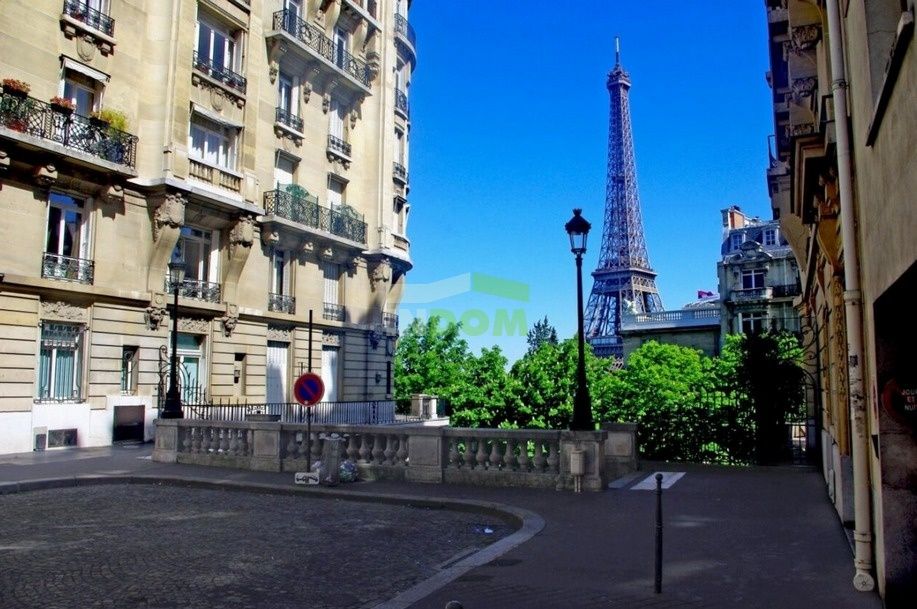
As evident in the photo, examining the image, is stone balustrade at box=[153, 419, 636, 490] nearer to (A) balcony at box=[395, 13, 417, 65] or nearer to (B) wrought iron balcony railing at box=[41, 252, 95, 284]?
(B) wrought iron balcony railing at box=[41, 252, 95, 284]

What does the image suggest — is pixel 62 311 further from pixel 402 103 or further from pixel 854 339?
pixel 402 103

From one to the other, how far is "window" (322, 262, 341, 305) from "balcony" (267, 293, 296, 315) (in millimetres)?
2723

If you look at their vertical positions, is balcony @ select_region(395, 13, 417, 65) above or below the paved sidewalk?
above

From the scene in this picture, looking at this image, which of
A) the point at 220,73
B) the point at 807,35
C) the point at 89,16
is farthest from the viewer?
the point at 220,73

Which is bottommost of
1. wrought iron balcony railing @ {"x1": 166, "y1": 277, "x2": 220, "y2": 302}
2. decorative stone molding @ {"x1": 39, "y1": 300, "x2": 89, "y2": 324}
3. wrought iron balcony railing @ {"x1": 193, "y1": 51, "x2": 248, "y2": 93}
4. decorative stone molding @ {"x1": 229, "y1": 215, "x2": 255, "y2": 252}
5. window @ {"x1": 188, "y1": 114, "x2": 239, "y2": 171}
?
decorative stone molding @ {"x1": 39, "y1": 300, "x2": 89, "y2": 324}

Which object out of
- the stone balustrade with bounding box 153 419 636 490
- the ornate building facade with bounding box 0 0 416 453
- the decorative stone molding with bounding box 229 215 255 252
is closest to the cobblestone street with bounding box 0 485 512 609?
the stone balustrade with bounding box 153 419 636 490

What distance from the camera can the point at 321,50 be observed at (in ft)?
115

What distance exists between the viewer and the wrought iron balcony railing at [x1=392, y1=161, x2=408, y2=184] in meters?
42.4

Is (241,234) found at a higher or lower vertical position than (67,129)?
lower

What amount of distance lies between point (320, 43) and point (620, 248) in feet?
286

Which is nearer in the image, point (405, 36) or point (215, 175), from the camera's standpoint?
point (215, 175)

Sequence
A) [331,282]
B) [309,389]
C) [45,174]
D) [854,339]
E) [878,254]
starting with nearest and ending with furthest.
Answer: [878,254] → [854,339] → [309,389] → [45,174] → [331,282]

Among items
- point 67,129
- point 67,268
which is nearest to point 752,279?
point 67,268

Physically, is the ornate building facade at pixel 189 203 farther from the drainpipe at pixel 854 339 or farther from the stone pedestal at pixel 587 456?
the drainpipe at pixel 854 339
